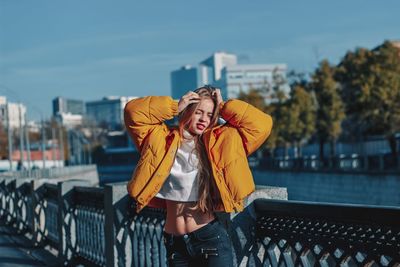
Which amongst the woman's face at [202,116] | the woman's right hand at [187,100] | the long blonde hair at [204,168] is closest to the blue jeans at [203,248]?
the long blonde hair at [204,168]

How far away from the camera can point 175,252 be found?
441 cm

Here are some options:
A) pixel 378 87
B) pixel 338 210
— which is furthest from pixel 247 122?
pixel 378 87

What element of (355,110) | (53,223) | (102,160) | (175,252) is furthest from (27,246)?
(102,160)

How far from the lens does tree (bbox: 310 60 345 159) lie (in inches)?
2210

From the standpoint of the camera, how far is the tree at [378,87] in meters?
48.8

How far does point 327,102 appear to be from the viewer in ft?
189

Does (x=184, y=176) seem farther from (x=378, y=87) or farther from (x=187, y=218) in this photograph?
(x=378, y=87)

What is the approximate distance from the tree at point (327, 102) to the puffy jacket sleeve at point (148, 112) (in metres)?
52.2

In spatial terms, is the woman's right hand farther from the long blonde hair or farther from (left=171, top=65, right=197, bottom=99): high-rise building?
(left=171, top=65, right=197, bottom=99): high-rise building

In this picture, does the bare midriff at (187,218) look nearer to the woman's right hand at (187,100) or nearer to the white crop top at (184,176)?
the white crop top at (184,176)

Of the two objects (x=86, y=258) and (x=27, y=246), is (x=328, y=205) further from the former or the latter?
(x=27, y=246)

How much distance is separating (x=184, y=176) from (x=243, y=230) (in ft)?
2.97

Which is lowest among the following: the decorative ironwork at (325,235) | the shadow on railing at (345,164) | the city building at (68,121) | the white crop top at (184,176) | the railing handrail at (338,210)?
the shadow on railing at (345,164)

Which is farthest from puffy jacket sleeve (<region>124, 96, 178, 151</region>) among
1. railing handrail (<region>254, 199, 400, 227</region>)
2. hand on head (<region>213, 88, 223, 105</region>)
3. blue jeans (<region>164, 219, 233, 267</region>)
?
railing handrail (<region>254, 199, 400, 227</region>)
